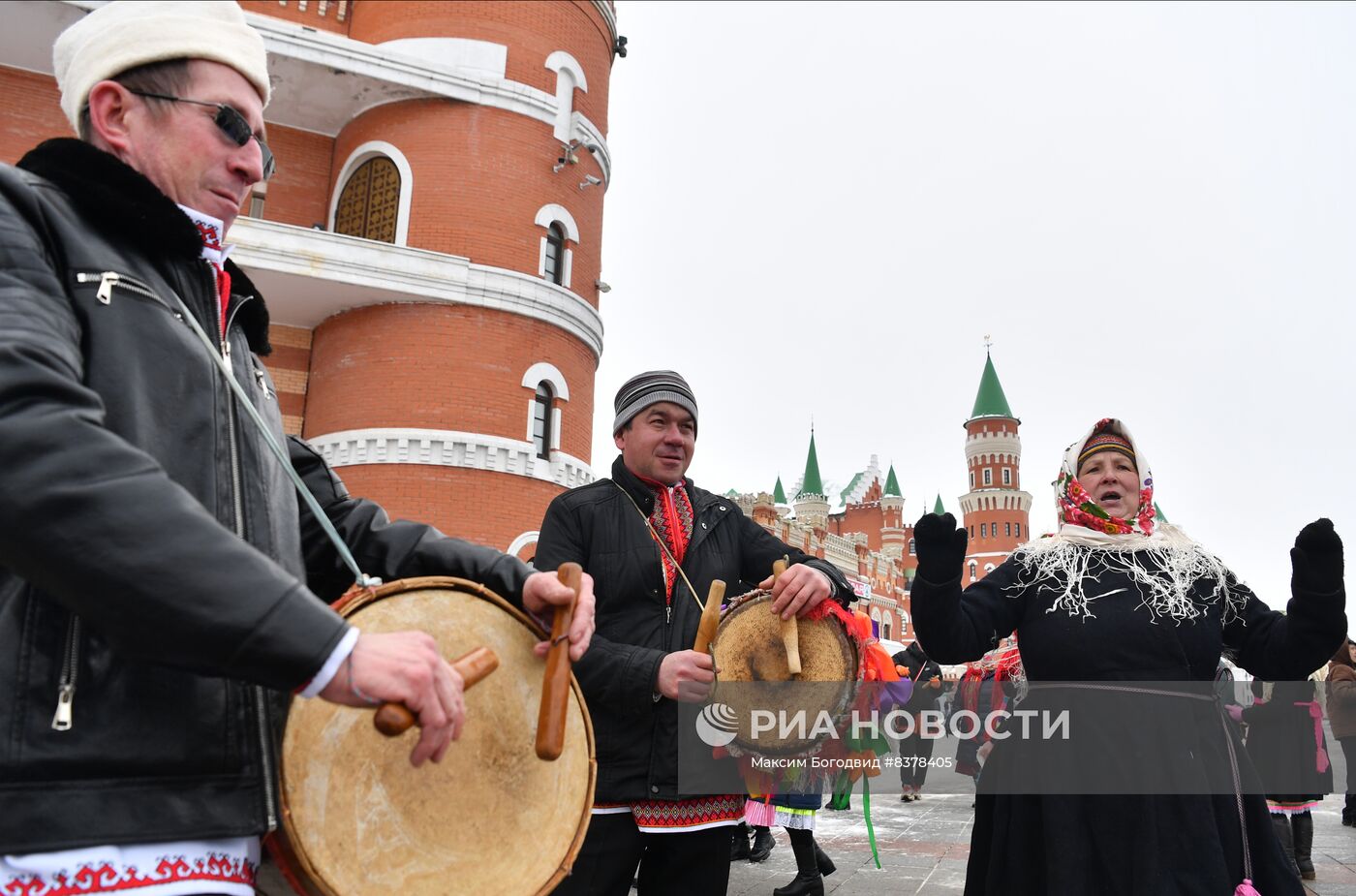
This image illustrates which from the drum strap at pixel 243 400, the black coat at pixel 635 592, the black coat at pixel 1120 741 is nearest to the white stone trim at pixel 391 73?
the black coat at pixel 635 592

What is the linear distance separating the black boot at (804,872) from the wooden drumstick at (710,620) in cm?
353

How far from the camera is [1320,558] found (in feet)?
10.4

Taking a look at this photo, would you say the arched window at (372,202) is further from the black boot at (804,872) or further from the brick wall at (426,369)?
the black boot at (804,872)

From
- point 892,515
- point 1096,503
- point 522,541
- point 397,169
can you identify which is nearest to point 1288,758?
point 1096,503

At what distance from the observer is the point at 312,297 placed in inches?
611

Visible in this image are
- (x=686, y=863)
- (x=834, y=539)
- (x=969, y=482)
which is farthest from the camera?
(x=969, y=482)

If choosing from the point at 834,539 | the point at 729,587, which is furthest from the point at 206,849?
the point at 834,539

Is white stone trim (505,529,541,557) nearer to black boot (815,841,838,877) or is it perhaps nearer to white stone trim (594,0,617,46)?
black boot (815,841,838,877)

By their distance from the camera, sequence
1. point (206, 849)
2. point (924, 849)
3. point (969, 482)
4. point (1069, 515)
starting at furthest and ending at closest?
1. point (969, 482)
2. point (924, 849)
3. point (1069, 515)
4. point (206, 849)

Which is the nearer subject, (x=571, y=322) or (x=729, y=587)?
(x=729, y=587)

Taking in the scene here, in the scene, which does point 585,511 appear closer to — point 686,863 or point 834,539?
point 686,863

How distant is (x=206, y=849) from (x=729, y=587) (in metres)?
2.46

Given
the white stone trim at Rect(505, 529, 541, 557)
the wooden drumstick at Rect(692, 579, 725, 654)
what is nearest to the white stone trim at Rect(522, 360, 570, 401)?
the white stone trim at Rect(505, 529, 541, 557)

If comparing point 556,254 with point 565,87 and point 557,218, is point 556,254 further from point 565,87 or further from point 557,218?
point 565,87
